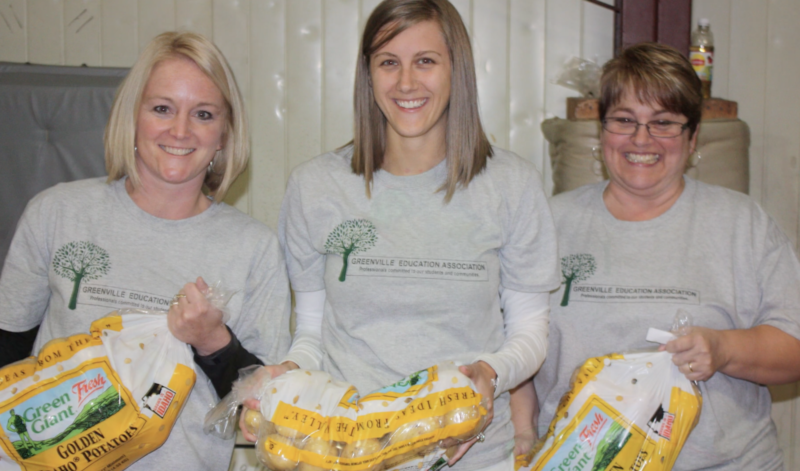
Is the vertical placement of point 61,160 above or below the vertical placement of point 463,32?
below

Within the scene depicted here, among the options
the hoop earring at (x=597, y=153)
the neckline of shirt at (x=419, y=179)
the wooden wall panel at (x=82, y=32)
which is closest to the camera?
the neckline of shirt at (x=419, y=179)

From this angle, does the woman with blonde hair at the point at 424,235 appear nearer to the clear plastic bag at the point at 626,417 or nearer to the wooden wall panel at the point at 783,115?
the clear plastic bag at the point at 626,417

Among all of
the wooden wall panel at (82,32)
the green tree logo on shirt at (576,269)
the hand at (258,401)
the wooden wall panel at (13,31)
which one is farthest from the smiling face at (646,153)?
the wooden wall panel at (13,31)

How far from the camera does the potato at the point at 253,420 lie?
3.61ft

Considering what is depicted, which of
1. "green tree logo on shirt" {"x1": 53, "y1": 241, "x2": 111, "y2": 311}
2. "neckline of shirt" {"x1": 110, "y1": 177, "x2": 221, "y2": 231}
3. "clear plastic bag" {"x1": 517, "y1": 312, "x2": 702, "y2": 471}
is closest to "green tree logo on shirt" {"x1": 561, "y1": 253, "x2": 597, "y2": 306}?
"clear plastic bag" {"x1": 517, "y1": 312, "x2": 702, "y2": 471}

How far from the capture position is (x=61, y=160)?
201 centimetres

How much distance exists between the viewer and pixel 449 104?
127cm

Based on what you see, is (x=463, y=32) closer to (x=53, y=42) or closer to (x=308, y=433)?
(x=308, y=433)

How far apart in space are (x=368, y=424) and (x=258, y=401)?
21 cm

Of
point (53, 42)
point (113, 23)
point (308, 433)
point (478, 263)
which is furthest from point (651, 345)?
point (53, 42)

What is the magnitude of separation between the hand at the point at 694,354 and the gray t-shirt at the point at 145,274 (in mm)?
764

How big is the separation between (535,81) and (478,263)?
1358 mm

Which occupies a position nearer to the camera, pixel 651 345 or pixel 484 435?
pixel 484 435

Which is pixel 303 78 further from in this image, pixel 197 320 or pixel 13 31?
pixel 197 320
